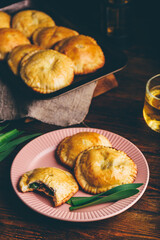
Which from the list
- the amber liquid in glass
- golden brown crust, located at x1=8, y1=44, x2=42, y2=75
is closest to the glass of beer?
the amber liquid in glass

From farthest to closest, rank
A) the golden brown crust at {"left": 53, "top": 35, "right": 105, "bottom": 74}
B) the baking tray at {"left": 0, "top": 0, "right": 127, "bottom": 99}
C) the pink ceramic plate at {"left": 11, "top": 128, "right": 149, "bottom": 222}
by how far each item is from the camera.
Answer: the golden brown crust at {"left": 53, "top": 35, "right": 105, "bottom": 74} < the baking tray at {"left": 0, "top": 0, "right": 127, "bottom": 99} < the pink ceramic plate at {"left": 11, "top": 128, "right": 149, "bottom": 222}

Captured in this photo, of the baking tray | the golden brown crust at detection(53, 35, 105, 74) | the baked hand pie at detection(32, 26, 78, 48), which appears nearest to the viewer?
the baking tray

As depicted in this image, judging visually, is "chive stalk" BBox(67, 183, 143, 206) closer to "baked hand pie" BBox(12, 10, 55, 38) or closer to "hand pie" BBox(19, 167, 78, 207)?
"hand pie" BBox(19, 167, 78, 207)

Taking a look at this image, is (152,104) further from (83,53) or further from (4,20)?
(4,20)

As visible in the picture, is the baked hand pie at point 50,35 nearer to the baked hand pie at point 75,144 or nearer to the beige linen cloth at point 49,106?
the beige linen cloth at point 49,106

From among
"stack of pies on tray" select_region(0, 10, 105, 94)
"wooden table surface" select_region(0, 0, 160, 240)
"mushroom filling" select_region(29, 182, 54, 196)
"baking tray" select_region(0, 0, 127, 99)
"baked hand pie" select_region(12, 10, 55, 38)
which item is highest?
"baked hand pie" select_region(12, 10, 55, 38)

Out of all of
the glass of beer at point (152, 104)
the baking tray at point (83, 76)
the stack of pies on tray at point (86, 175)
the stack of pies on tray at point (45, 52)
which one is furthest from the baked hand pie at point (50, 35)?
the stack of pies on tray at point (86, 175)

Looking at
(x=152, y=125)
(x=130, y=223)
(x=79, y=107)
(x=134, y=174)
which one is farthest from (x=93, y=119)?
(x=130, y=223)

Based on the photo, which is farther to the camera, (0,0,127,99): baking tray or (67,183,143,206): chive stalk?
(0,0,127,99): baking tray
